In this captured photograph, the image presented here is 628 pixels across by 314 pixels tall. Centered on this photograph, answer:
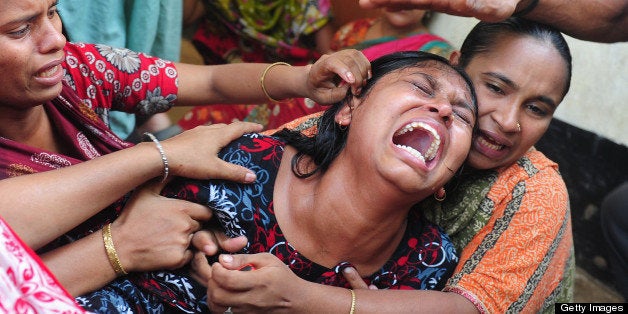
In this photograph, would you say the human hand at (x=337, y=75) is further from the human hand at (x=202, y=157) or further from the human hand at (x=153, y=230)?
the human hand at (x=153, y=230)

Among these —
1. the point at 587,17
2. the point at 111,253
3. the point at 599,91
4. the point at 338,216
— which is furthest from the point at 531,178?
A: the point at 599,91

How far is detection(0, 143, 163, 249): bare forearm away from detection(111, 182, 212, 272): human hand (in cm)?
12

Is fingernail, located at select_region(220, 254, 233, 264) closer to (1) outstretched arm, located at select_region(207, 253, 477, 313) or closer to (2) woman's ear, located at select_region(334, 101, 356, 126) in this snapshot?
(1) outstretched arm, located at select_region(207, 253, 477, 313)

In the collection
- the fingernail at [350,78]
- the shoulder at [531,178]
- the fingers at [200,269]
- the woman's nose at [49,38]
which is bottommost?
the shoulder at [531,178]

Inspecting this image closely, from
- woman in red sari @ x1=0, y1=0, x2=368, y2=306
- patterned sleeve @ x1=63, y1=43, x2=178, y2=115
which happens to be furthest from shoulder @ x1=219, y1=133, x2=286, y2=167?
patterned sleeve @ x1=63, y1=43, x2=178, y2=115

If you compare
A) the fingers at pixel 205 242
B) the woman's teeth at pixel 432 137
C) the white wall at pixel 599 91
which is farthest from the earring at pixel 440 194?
the white wall at pixel 599 91

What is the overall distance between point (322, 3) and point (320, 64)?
2.20 meters

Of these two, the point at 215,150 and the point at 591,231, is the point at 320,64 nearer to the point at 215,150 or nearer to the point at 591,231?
the point at 215,150

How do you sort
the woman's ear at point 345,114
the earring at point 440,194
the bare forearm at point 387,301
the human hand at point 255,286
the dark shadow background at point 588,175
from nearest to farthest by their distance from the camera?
1. the human hand at point 255,286
2. the bare forearm at point 387,301
3. the woman's ear at point 345,114
4. the earring at point 440,194
5. the dark shadow background at point 588,175

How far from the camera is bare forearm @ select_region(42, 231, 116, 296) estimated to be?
71.0 inches

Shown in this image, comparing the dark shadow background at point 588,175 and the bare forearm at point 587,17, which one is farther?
the dark shadow background at point 588,175

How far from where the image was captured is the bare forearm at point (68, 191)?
165 cm

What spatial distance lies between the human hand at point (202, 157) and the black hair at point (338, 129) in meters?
0.23

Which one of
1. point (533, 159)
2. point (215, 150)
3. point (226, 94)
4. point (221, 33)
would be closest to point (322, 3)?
point (221, 33)
